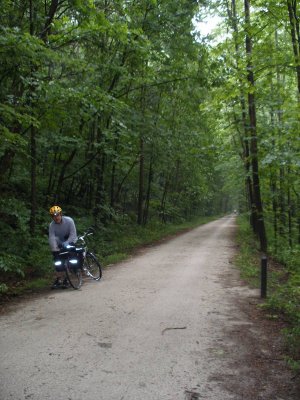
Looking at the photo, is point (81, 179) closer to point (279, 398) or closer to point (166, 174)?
point (166, 174)

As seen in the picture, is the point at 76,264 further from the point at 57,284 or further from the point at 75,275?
the point at 57,284

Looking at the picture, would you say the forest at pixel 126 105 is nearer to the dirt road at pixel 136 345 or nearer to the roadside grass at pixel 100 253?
the roadside grass at pixel 100 253

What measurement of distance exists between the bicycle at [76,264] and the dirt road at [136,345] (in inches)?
14.3

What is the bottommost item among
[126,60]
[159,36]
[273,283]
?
[273,283]

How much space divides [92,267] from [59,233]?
1.86 m

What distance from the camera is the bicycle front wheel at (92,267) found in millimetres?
10445

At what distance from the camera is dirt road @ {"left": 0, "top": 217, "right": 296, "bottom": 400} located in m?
A: 4.26

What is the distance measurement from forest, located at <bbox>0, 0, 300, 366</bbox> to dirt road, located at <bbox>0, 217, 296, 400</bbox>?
1289 mm

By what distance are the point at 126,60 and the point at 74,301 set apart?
1241 centimetres

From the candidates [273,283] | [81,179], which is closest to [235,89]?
[273,283]

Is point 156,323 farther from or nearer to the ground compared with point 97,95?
nearer to the ground

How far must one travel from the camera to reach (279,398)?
4180mm

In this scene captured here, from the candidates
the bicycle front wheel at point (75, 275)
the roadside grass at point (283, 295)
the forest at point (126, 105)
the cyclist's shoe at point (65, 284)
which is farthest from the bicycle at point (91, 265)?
the roadside grass at point (283, 295)

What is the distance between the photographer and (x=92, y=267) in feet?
35.1
